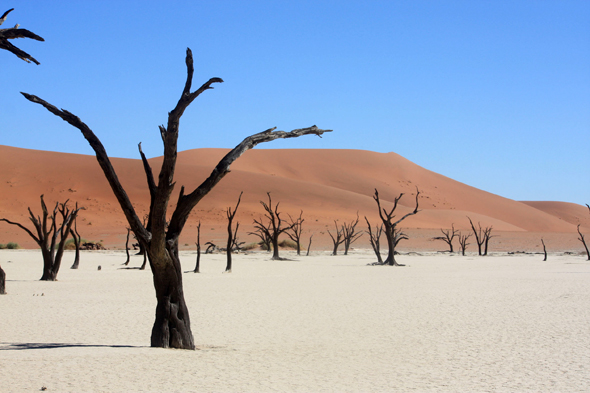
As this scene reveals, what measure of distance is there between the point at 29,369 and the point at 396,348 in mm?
4746

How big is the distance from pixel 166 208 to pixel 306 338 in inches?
132

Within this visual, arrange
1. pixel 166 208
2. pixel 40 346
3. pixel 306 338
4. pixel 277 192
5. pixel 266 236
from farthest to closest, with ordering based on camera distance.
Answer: pixel 277 192 → pixel 266 236 → pixel 306 338 → pixel 40 346 → pixel 166 208

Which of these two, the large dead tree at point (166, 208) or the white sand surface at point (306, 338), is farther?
the large dead tree at point (166, 208)

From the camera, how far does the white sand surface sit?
588 centimetres

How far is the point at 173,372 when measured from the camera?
237 inches

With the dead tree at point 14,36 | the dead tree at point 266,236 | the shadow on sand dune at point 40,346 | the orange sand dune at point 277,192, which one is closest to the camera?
the dead tree at point 14,36

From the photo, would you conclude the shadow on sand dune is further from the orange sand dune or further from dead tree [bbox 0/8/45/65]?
the orange sand dune

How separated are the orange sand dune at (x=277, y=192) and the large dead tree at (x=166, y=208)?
134 ft

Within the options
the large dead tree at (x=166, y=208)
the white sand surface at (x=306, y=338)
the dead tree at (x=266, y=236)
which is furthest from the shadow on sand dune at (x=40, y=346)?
the dead tree at (x=266, y=236)

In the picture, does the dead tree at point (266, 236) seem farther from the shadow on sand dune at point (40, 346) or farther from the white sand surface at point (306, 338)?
the shadow on sand dune at point (40, 346)

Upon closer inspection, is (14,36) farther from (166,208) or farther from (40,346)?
(40,346)

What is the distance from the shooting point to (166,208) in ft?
22.7

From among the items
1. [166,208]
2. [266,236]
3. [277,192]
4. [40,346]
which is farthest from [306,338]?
[277,192]

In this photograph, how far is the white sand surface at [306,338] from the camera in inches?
231
